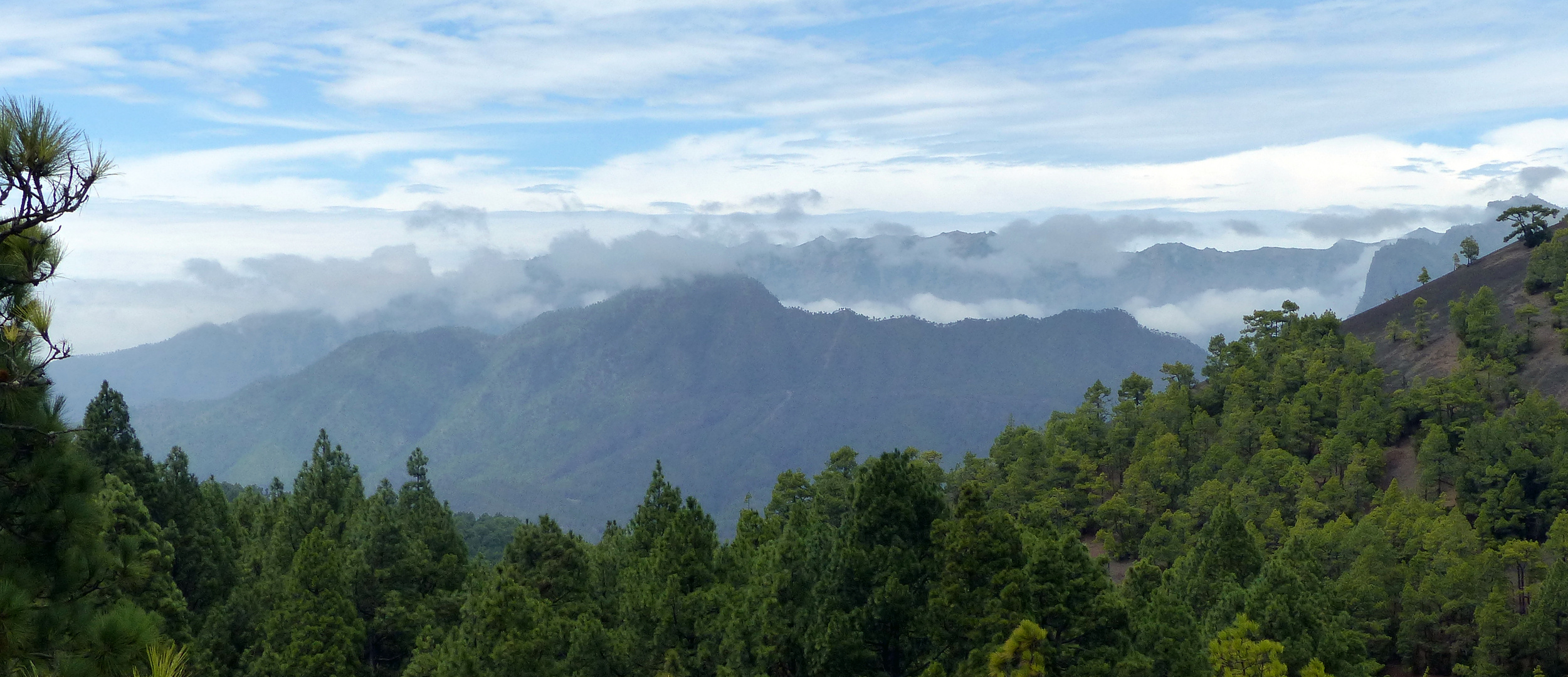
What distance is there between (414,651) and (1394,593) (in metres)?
49.3

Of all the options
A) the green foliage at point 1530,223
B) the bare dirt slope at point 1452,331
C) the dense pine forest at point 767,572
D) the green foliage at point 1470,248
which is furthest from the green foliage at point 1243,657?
the green foliage at point 1530,223

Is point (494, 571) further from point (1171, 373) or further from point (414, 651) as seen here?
point (1171, 373)

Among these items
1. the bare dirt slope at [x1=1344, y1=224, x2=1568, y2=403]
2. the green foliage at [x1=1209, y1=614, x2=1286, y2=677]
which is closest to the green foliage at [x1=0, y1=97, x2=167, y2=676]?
the green foliage at [x1=1209, y1=614, x2=1286, y2=677]

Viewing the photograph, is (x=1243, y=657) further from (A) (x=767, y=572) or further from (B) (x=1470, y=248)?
(B) (x=1470, y=248)

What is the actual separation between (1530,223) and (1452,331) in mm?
27646


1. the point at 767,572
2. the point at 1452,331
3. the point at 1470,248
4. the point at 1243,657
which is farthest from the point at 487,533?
the point at 1470,248

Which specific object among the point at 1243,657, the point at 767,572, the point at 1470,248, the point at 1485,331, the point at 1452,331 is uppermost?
the point at 1470,248

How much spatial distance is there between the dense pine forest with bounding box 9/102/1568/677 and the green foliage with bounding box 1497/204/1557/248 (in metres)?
45.1

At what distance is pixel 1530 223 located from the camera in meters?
117

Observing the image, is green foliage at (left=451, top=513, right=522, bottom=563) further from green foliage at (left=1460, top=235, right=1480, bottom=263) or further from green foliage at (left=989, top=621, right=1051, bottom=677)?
green foliage at (left=1460, top=235, right=1480, bottom=263)

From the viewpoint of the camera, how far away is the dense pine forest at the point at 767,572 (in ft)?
41.3

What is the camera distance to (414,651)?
34281 mm

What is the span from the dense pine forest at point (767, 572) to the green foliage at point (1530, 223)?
45.1 meters

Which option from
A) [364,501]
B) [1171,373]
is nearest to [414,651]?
[364,501]
